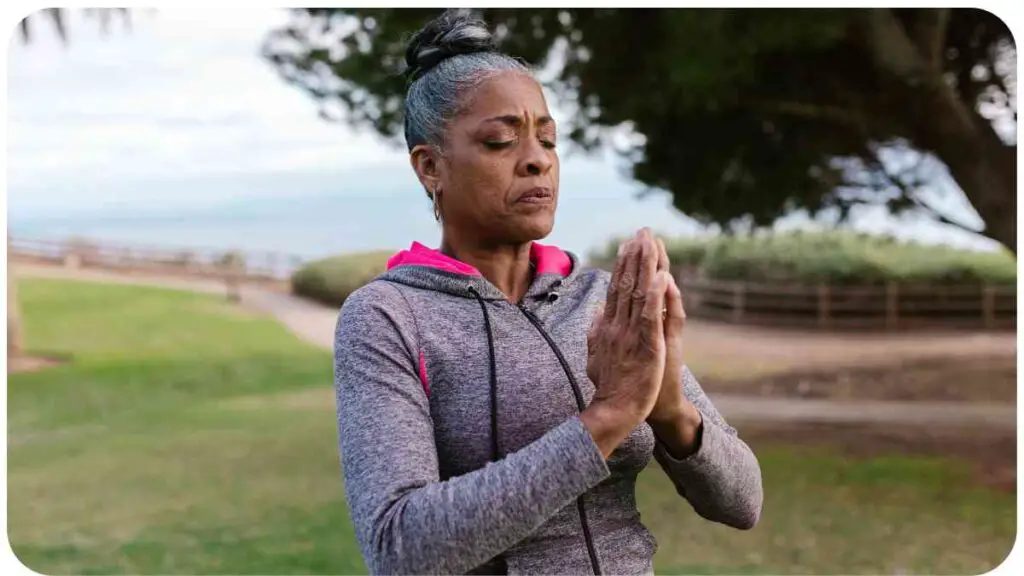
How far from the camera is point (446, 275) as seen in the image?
1.18m

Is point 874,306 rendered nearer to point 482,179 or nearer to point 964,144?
point 964,144

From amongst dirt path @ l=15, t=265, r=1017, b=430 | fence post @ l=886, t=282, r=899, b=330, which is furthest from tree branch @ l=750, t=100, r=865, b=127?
fence post @ l=886, t=282, r=899, b=330

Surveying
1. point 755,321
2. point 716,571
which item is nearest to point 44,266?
point 755,321

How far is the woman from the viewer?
0.99 m

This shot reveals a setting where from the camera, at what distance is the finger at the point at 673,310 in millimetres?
1034

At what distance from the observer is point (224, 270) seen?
39.1 feet

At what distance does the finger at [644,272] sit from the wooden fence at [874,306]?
11.8 metres

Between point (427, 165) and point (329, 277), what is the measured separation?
1109 cm

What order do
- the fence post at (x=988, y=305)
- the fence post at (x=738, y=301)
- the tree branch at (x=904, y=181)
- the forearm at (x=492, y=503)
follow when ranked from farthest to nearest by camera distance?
the fence post at (x=738, y=301)
the fence post at (x=988, y=305)
the tree branch at (x=904, y=181)
the forearm at (x=492, y=503)

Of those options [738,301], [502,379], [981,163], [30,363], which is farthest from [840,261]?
[502,379]

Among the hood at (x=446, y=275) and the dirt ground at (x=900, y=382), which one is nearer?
the hood at (x=446, y=275)

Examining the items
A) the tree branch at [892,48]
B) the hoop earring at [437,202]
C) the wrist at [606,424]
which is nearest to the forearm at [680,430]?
the wrist at [606,424]

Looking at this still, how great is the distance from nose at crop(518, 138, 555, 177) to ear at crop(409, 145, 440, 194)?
105 millimetres

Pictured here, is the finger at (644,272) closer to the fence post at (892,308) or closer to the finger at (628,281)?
the finger at (628,281)
